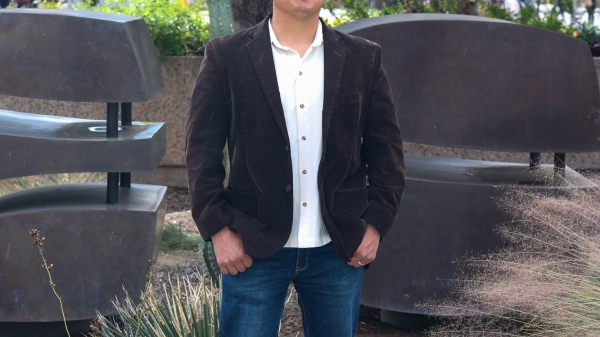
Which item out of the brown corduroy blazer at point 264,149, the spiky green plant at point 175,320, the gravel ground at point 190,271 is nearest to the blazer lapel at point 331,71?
the brown corduroy blazer at point 264,149

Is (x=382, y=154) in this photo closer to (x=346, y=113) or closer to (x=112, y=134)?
(x=346, y=113)

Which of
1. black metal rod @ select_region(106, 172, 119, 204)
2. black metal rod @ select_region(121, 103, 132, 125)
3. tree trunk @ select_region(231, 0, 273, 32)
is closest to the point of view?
black metal rod @ select_region(106, 172, 119, 204)

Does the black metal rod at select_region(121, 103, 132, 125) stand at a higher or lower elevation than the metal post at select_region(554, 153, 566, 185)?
higher

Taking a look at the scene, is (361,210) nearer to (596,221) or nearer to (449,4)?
(596,221)

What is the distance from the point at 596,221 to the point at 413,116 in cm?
98

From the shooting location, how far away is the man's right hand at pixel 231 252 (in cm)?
222

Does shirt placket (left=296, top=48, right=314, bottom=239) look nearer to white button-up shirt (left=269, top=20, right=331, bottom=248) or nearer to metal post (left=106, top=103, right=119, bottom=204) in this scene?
white button-up shirt (left=269, top=20, right=331, bottom=248)

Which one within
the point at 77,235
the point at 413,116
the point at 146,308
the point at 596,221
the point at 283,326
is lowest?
the point at 283,326

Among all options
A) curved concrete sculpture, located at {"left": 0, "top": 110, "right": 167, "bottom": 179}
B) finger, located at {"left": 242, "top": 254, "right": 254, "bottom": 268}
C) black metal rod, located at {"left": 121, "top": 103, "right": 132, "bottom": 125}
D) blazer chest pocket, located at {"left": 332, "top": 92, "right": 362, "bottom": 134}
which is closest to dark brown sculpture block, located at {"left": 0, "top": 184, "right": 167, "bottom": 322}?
curved concrete sculpture, located at {"left": 0, "top": 110, "right": 167, "bottom": 179}

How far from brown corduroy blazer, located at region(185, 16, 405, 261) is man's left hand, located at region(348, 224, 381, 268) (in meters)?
0.02

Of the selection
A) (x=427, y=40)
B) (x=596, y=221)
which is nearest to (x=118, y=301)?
(x=427, y=40)

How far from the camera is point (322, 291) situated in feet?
7.54

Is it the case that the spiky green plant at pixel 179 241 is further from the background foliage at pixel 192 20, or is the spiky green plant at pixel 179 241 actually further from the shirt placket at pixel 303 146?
the shirt placket at pixel 303 146

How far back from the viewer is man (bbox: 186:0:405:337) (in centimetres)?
223
